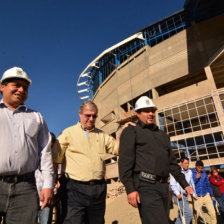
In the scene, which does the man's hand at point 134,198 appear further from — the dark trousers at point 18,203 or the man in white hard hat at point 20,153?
the dark trousers at point 18,203

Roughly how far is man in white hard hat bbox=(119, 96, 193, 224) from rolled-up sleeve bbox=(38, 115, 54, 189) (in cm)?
100

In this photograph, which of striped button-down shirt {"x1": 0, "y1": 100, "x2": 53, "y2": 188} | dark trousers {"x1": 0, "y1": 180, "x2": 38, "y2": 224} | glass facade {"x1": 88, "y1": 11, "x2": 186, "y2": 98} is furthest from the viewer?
glass facade {"x1": 88, "y1": 11, "x2": 186, "y2": 98}

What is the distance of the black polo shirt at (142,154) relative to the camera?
2629 mm

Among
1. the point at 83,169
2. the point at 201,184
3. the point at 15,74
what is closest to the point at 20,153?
the point at 15,74

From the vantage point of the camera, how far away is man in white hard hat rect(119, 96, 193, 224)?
8.04 ft

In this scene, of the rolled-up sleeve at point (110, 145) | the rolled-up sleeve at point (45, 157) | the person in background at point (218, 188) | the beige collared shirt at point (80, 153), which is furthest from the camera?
the person in background at point (218, 188)

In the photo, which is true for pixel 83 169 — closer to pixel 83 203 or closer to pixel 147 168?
pixel 83 203

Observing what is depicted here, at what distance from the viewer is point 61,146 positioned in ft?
8.90

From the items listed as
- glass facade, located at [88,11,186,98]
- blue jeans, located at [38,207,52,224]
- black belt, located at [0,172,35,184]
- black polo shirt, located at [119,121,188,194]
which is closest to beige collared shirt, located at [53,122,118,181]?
black polo shirt, located at [119,121,188,194]

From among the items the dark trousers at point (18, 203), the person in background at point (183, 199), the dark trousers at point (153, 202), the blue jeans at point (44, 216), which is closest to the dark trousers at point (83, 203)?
the dark trousers at point (153, 202)

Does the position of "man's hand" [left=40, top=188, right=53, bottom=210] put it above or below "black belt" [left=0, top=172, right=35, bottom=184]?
below

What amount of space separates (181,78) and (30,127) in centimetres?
2295

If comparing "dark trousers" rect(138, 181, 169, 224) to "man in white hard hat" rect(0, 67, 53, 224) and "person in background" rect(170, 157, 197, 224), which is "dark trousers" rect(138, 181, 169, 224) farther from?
"person in background" rect(170, 157, 197, 224)

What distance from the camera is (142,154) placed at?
276 cm
